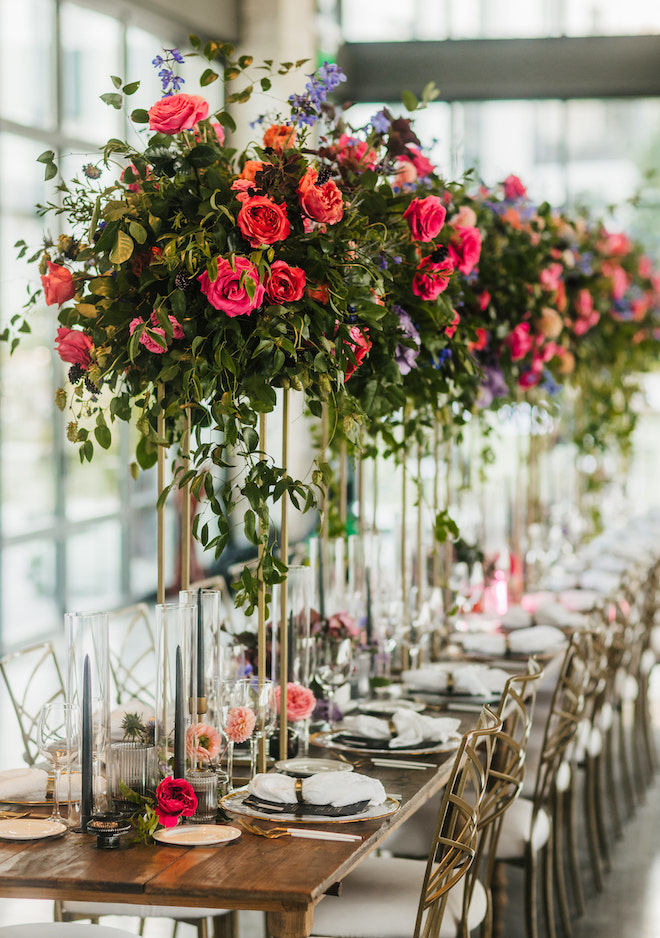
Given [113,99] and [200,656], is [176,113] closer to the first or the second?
[113,99]

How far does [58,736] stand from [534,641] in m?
1.95

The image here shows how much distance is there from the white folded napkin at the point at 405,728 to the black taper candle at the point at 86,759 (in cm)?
76

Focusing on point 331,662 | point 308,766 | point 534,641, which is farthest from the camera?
point 534,641

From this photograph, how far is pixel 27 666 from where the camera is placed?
686cm

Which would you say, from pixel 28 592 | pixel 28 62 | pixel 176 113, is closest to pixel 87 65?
Answer: pixel 28 62

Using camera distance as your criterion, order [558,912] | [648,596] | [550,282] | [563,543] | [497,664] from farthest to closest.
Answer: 1. [563,543]
2. [648,596]
3. [550,282]
4. [558,912]
5. [497,664]

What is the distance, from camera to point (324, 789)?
2.15 meters

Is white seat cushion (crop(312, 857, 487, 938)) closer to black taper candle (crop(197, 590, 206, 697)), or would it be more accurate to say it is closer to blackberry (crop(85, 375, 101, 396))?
black taper candle (crop(197, 590, 206, 697))

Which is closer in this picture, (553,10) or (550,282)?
(550,282)

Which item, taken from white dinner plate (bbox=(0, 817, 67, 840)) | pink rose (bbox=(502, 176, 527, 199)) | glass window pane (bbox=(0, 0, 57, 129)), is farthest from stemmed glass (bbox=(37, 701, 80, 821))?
glass window pane (bbox=(0, 0, 57, 129))

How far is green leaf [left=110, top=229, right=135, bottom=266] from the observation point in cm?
214

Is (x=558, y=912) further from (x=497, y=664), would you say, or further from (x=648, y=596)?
(x=648, y=596)

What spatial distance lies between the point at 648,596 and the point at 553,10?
19.5 ft

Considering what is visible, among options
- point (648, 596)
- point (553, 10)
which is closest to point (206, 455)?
point (648, 596)
